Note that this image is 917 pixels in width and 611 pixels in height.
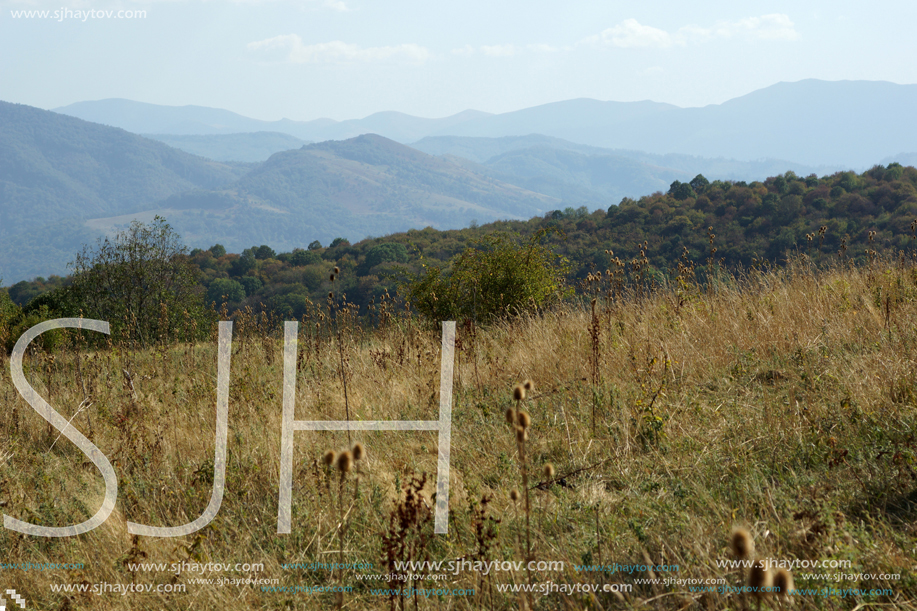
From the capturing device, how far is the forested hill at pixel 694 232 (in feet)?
124

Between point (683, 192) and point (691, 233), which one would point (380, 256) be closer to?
point (691, 233)

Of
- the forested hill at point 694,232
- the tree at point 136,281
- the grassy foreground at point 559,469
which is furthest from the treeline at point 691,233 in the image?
the grassy foreground at point 559,469

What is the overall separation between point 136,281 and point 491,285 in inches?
749

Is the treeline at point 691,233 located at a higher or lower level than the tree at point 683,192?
lower

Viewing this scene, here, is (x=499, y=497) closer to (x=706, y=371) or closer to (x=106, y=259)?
(x=706, y=371)

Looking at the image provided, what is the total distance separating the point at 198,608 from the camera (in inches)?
98.6

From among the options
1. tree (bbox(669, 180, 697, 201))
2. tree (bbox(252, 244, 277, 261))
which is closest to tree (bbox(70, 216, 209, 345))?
tree (bbox(669, 180, 697, 201))

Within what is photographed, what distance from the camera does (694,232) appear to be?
4278 centimetres

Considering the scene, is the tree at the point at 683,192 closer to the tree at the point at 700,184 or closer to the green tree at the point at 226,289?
the tree at the point at 700,184

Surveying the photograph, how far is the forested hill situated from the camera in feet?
124

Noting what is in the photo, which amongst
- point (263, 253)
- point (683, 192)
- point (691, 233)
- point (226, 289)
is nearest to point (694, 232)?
point (691, 233)

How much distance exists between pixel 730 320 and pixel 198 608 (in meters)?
4.88

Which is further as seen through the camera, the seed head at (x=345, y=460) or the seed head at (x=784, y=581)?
the seed head at (x=345, y=460)

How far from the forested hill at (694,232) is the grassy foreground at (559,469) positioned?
86.7 feet
